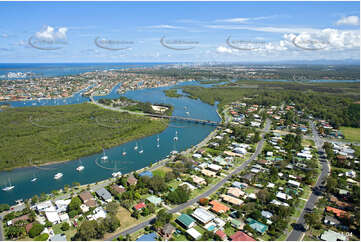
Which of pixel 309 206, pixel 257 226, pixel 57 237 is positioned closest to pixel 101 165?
pixel 57 237

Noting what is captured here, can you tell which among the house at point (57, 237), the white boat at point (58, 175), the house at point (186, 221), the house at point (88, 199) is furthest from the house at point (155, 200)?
the white boat at point (58, 175)

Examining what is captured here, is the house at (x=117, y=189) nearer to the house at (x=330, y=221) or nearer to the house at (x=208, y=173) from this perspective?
the house at (x=208, y=173)

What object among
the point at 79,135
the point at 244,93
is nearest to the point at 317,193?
the point at 79,135

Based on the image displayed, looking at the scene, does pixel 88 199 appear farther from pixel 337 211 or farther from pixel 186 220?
pixel 337 211

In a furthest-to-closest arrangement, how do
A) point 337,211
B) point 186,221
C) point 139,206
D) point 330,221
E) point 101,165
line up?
point 101,165
point 139,206
point 337,211
point 330,221
point 186,221

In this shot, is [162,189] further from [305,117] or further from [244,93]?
[244,93]

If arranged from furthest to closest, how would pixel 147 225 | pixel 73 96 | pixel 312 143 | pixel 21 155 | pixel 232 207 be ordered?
1. pixel 73 96
2. pixel 312 143
3. pixel 21 155
4. pixel 232 207
5. pixel 147 225

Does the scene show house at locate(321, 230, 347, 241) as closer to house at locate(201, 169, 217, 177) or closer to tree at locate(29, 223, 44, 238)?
house at locate(201, 169, 217, 177)
